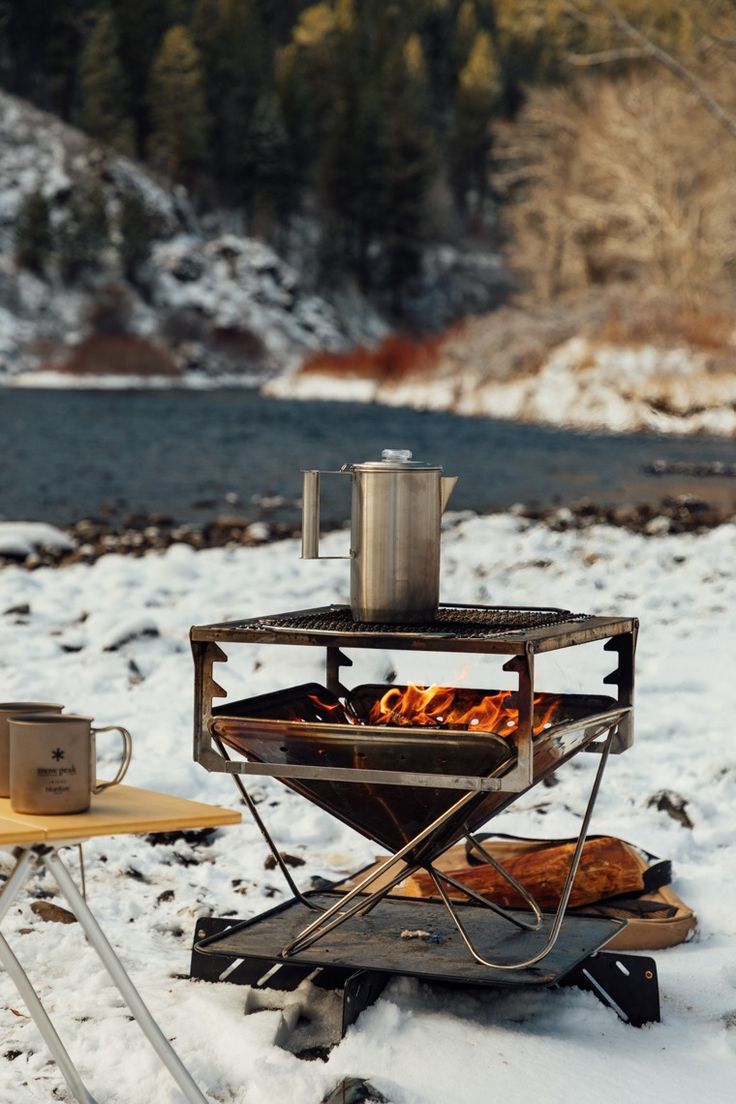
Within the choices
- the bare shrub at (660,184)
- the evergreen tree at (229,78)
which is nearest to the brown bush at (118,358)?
the evergreen tree at (229,78)

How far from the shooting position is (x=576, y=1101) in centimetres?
283

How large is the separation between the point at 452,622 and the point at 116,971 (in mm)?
1112

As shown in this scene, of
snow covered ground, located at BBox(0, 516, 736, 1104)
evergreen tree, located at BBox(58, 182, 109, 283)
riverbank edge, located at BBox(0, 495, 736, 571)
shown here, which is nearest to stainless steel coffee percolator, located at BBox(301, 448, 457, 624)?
snow covered ground, located at BBox(0, 516, 736, 1104)

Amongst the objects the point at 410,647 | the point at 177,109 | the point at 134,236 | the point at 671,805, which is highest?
the point at 177,109

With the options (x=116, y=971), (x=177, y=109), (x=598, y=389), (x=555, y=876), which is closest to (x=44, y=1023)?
(x=116, y=971)

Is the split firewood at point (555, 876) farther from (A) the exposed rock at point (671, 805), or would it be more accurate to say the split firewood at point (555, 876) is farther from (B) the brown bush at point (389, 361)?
(B) the brown bush at point (389, 361)

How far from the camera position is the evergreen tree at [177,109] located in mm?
93625

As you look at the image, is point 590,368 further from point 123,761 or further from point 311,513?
point 123,761

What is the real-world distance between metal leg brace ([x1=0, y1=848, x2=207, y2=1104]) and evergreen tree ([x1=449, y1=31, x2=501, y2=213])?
107873 millimetres

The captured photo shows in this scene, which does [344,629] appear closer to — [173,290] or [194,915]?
[194,915]

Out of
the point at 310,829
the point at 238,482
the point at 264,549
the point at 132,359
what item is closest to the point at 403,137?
the point at 132,359

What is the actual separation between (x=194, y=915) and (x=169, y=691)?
7.21ft

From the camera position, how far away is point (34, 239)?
79562mm

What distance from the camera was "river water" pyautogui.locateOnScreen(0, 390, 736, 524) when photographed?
1744 centimetres
